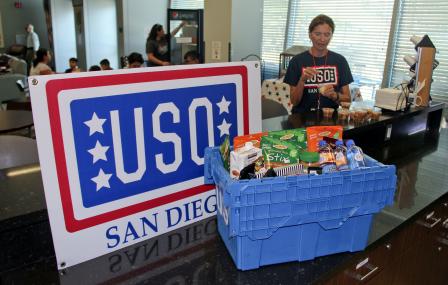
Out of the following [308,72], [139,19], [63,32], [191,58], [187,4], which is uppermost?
[187,4]

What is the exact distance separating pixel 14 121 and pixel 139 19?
18.2 ft

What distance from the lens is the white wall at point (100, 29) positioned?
8602 millimetres

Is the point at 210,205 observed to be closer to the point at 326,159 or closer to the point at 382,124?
the point at 326,159

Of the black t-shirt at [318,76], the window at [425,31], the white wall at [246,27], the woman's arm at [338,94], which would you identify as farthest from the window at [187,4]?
the woman's arm at [338,94]

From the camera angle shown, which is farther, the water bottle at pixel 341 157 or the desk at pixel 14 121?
the desk at pixel 14 121

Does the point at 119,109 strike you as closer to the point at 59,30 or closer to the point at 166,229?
the point at 166,229

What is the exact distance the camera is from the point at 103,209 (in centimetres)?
89

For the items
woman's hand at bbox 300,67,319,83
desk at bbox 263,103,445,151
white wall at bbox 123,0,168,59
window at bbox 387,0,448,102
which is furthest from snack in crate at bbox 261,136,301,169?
white wall at bbox 123,0,168,59

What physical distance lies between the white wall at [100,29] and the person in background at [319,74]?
7.26 meters

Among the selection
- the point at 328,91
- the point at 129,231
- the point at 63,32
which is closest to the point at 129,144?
the point at 129,231

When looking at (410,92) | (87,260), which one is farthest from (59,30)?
(87,260)

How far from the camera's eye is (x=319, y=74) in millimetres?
2367

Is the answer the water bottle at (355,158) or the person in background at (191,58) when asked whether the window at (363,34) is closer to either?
the person in background at (191,58)

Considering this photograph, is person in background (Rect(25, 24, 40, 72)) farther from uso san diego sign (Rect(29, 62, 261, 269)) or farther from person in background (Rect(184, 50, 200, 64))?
uso san diego sign (Rect(29, 62, 261, 269))
